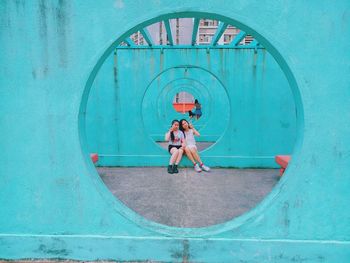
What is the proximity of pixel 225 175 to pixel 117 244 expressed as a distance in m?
4.21

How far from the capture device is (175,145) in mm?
7414

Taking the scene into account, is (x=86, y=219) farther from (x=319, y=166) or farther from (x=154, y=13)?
(x=319, y=166)

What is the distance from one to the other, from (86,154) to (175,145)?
436 centimetres

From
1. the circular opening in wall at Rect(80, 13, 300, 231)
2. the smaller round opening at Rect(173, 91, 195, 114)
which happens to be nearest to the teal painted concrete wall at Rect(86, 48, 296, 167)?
the circular opening in wall at Rect(80, 13, 300, 231)

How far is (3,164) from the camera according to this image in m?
3.10

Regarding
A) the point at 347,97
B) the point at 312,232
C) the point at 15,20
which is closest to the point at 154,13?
the point at 15,20

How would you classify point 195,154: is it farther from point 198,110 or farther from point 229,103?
point 198,110

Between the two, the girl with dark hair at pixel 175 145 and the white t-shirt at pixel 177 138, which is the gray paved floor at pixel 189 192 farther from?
the white t-shirt at pixel 177 138

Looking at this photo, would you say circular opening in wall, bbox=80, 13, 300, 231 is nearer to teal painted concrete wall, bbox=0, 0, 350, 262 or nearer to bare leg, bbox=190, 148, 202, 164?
bare leg, bbox=190, 148, 202, 164

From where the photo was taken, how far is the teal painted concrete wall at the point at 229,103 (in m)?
7.37

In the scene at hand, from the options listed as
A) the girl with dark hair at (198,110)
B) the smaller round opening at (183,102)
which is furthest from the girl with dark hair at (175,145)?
the smaller round opening at (183,102)

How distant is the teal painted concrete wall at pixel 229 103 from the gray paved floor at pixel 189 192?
1.60ft

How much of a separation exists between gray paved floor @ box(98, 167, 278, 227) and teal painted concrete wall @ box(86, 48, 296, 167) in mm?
488

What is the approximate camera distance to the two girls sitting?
7.12 m
